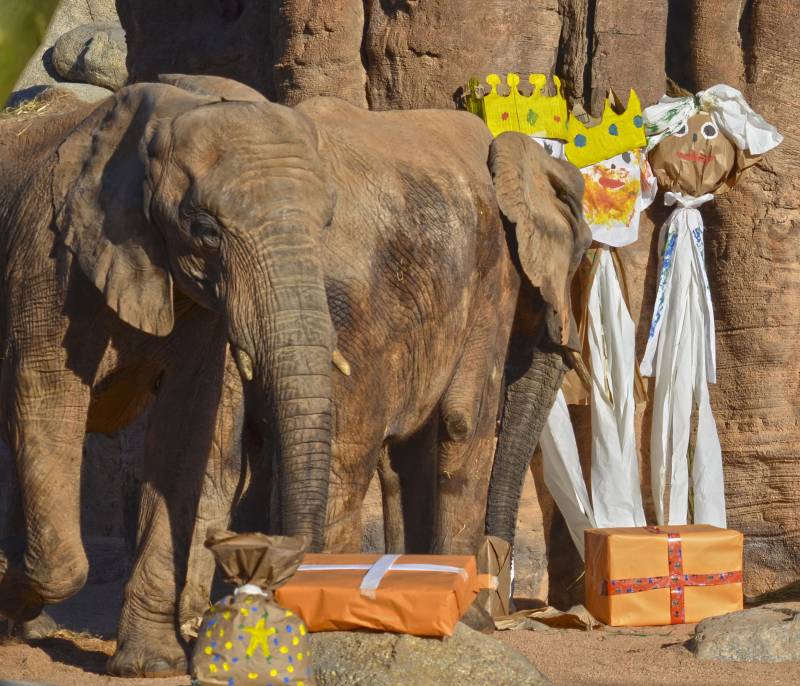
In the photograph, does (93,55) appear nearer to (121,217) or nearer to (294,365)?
(121,217)

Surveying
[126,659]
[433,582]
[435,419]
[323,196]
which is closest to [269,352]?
[323,196]

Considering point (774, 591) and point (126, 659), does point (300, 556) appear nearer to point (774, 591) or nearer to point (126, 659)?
point (126, 659)

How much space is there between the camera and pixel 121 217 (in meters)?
5.17

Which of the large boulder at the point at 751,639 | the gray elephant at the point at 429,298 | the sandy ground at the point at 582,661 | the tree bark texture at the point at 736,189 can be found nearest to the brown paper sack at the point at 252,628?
the sandy ground at the point at 582,661

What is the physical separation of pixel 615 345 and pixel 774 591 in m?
1.66

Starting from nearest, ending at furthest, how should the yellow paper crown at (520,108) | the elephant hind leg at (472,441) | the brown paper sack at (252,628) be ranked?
the brown paper sack at (252,628), the elephant hind leg at (472,441), the yellow paper crown at (520,108)

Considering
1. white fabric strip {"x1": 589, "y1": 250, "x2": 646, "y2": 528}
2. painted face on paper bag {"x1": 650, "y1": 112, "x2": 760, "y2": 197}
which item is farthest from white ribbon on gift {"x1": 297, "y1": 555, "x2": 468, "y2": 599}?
painted face on paper bag {"x1": 650, "y1": 112, "x2": 760, "y2": 197}

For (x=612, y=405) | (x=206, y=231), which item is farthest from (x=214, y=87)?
(x=612, y=405)

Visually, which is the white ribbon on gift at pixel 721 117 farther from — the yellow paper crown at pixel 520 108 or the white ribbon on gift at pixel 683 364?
the yellow paper crown at pixel 520 108

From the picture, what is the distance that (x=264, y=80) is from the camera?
8867mm

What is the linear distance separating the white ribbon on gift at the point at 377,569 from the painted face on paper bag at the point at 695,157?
14.6 ft

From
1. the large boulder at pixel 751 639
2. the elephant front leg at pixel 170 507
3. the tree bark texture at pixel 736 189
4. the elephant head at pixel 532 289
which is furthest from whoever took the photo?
the tree bark texture at pixel 736 189

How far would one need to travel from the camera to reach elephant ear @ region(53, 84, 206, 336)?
5.10 m

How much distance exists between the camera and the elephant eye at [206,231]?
16.2ft
